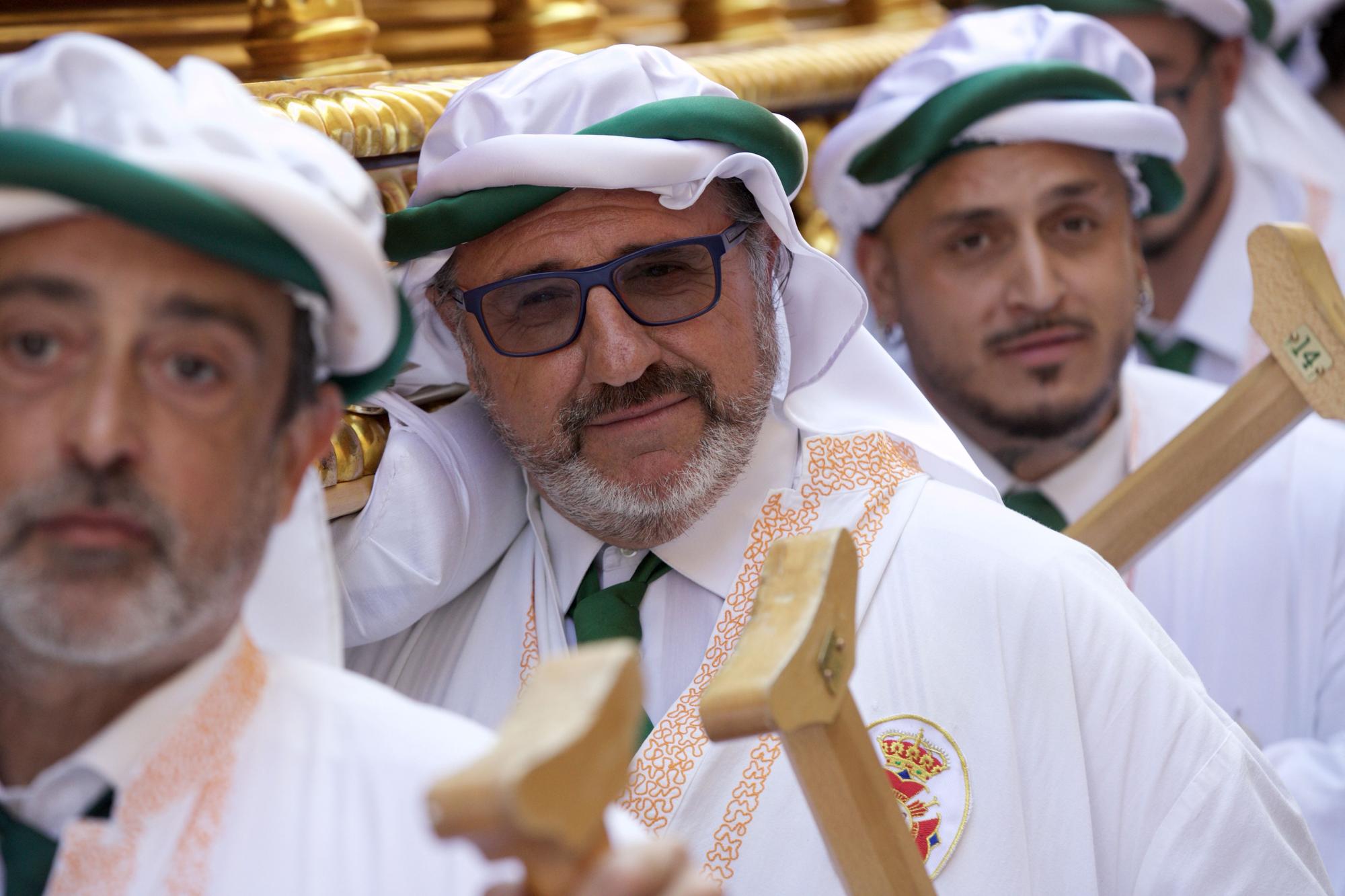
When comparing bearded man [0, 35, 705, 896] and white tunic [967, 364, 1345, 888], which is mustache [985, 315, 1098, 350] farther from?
bearded man [0, 35, 705, 896]

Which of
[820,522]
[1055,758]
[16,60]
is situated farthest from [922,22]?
[16,60]

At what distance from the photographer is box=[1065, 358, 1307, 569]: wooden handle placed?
2.39 meters

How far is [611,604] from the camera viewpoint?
225 centimetres

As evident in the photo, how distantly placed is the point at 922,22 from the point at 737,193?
2078 mm

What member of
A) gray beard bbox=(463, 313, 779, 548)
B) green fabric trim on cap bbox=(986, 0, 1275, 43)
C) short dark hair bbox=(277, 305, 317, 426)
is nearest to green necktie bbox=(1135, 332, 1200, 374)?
green fabric trim on cap bbox=(986, 0, 1275, 43)

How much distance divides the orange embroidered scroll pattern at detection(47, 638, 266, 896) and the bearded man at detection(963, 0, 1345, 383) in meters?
2.93

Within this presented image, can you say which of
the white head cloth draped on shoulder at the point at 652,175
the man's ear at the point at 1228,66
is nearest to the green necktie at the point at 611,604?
the white head cloth draped on shoulder at the point at 652,175

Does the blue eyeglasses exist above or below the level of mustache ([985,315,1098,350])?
above

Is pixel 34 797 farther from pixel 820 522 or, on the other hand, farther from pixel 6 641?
pixel 820 522

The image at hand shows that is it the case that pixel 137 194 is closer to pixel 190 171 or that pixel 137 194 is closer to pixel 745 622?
pixel 190 171

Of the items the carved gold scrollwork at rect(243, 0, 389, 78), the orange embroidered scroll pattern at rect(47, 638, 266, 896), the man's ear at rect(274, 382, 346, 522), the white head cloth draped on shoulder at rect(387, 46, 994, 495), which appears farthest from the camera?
the carved gold scrollwork at rect(243, 0, 389, 78)

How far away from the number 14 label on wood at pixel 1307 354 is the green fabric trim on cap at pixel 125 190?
1.59 meters

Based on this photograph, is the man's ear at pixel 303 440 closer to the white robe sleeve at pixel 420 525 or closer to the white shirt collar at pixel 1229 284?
Answer: the white robe sleeve at pixel 420 525

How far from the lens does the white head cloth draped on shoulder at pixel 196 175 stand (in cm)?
132
